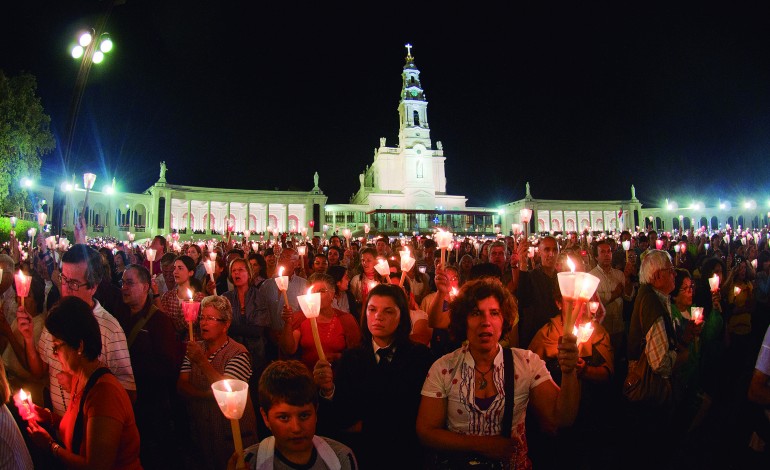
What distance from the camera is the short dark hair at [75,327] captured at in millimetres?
2648

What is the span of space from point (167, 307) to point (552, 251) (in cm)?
535

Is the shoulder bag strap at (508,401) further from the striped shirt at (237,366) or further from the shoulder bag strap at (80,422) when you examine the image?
the shoulder bag strap at (80,422)

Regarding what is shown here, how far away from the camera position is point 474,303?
2.83 m

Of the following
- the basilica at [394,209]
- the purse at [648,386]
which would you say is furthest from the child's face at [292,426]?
the basilica at [394,209]

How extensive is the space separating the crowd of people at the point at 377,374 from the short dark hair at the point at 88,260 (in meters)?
0.01

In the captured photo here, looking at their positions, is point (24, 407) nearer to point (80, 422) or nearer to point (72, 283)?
point (80, 422)

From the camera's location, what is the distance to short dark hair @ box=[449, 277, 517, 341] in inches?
112

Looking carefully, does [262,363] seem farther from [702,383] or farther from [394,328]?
[702,383]

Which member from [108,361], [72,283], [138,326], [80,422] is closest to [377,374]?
[80,422]

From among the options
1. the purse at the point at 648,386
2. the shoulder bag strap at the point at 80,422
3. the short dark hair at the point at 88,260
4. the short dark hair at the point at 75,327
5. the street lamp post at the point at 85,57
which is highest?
the street lamp post at the point at 85,57

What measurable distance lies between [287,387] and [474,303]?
4.04 feet

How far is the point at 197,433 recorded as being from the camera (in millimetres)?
3781

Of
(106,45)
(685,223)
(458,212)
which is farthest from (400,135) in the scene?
(106,45)

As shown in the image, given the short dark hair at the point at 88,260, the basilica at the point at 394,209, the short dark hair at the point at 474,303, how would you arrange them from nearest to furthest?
the short dark hair at the point at 474,303
the short dark hair at the point at 88,260
the basilica at the point at 394,209
